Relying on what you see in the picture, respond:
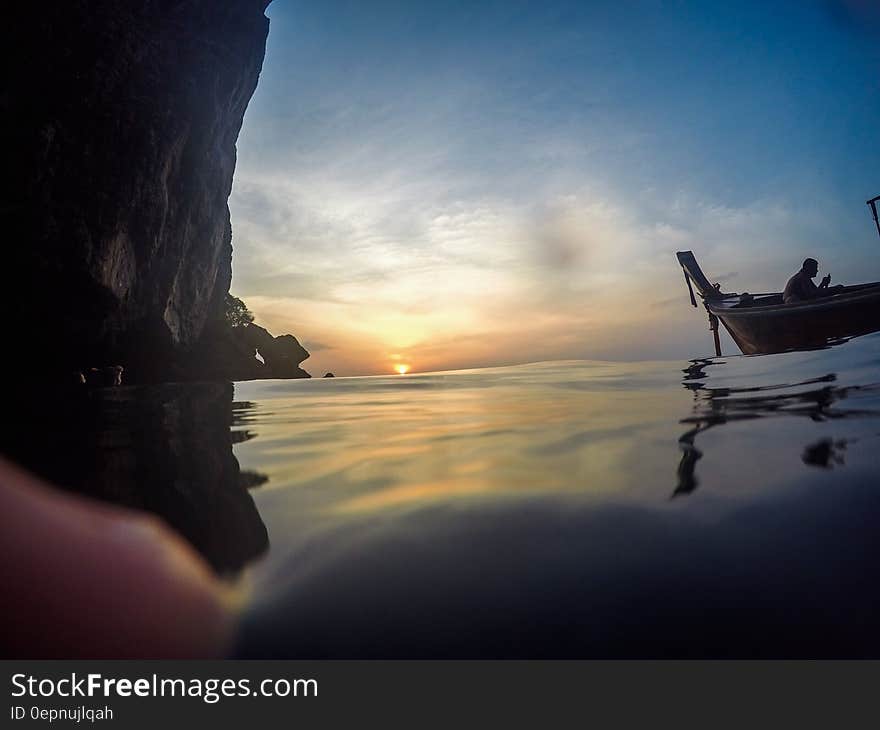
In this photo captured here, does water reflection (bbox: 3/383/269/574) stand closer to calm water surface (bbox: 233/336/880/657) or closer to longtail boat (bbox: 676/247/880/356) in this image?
calm water surface (bbox: 233/336/880/657)

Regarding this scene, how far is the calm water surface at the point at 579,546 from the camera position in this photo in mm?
833

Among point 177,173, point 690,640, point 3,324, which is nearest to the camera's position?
point 690,640

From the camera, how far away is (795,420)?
260cm

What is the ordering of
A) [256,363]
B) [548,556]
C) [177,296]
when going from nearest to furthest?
1. [548,556]
2. [177,296]
3. [256,363]

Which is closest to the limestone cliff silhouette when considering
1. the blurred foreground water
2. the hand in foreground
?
the blurred foreground water

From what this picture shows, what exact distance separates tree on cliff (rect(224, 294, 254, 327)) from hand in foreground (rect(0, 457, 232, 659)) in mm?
44733

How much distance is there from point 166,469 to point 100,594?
1.29 metres

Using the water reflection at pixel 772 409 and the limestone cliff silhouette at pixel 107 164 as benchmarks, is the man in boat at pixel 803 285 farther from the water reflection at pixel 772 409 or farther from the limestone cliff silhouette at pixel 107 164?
the limestone cliff silhouette at pixel 107 164

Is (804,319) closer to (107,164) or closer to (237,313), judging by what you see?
(107,164)

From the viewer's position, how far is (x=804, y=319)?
36.3 ft

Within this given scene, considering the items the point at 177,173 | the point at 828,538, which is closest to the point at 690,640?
the point at 828,538
